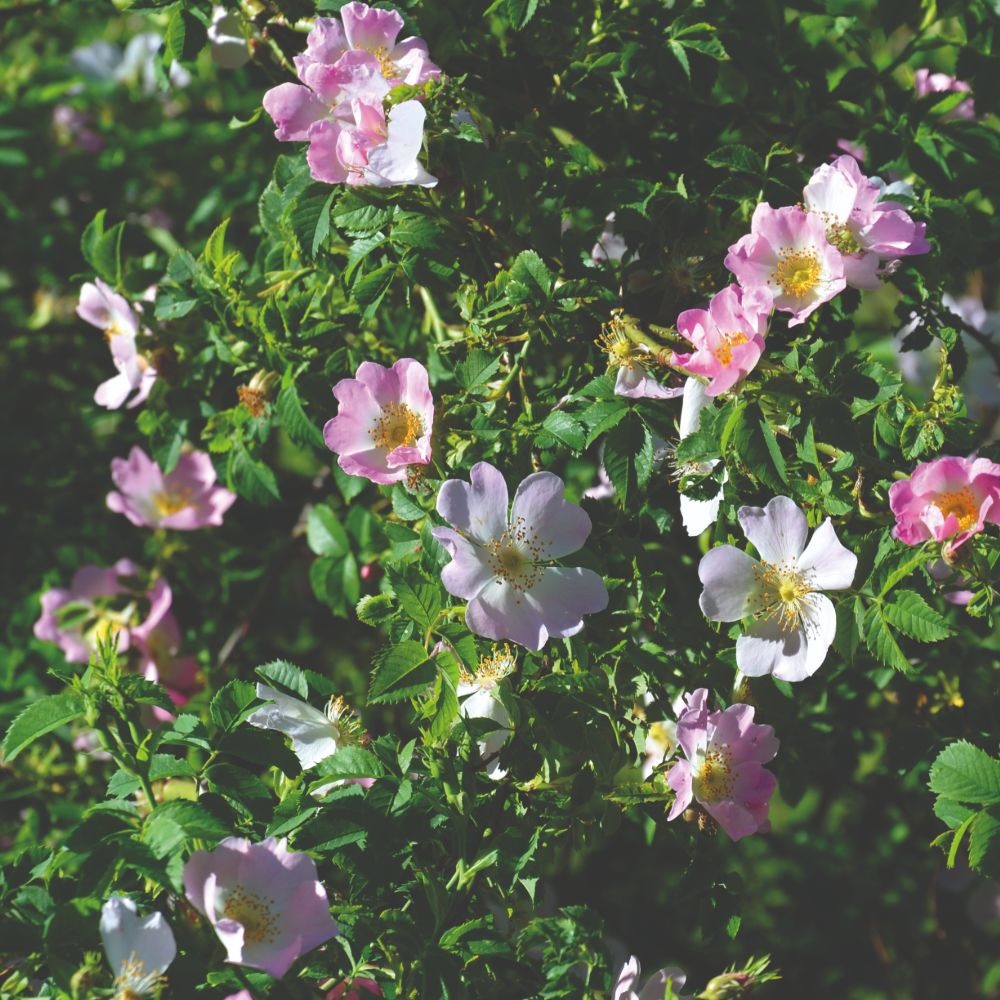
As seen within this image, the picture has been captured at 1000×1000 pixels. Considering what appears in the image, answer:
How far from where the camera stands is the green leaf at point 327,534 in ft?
5.96

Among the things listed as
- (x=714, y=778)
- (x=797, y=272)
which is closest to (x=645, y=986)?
(x=714, y=778)

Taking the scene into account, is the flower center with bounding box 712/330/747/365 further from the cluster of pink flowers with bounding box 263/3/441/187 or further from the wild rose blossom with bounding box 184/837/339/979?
the wild rose blossom with bounding box 184/837/339/979

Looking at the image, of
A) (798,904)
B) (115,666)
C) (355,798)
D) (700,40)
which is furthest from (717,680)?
(798,904)

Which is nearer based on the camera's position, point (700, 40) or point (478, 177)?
point (478, 177)

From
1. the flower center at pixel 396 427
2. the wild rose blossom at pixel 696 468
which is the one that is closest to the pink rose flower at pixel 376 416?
the flower center at pixel 396 427

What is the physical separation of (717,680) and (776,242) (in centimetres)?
49

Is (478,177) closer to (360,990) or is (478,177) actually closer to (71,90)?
(360,990)

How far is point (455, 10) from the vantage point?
1.55 metres

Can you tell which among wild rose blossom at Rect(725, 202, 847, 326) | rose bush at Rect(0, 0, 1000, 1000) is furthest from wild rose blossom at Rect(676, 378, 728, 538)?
wild rose blossom at Rect(725, 202, 847, 326)

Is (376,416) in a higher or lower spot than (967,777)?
higher

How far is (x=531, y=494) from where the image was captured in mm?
1228

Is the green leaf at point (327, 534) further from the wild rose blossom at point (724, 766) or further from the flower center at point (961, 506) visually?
the flower center at point (961, 506)

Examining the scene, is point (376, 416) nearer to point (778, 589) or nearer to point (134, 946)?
point (778, 589)

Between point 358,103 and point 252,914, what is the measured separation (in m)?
0.83
